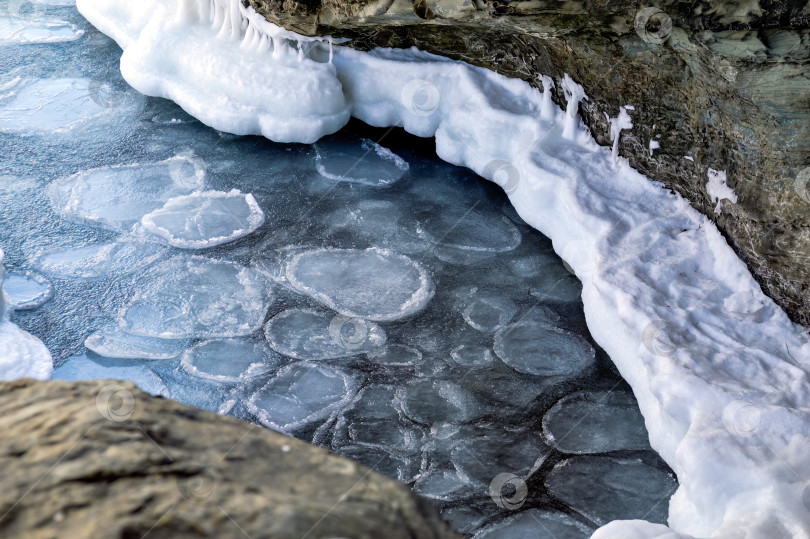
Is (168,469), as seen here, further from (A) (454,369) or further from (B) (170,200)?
(B) (170,200)

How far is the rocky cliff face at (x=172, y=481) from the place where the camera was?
876mm

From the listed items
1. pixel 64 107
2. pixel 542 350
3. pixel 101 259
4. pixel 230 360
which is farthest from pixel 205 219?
pixel 542 350

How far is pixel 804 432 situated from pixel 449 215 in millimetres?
1641

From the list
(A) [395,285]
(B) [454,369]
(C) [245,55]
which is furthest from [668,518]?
(C) [245,55]

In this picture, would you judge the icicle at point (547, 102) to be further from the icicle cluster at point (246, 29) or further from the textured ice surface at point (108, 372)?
the textured ice surface at point (108, 372)

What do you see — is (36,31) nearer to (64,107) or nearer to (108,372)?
(64,107)

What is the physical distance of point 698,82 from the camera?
8.54 feet

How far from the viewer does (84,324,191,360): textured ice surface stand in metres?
2.57

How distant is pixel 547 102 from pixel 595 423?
154 centimetres

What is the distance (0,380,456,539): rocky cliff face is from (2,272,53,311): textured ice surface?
1.83 metres

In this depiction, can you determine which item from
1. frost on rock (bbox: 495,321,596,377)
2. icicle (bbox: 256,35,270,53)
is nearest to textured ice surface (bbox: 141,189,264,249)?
icicle (bbox: 256,35,270,53)

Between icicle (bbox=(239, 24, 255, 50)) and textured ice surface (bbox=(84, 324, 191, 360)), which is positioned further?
icicle (bbox=(239, 24, 255, 50))

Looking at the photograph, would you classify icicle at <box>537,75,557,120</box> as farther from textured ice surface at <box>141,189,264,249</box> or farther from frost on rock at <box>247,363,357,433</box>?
frost on rock at <box>247,363,357,433</box>

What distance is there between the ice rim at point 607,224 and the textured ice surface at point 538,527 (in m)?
0.19
